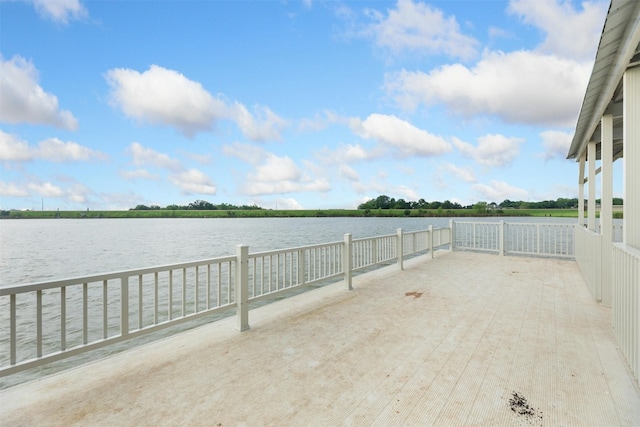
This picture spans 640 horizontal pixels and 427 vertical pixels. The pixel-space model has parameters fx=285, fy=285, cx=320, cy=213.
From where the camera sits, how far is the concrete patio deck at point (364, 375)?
1.74 metres

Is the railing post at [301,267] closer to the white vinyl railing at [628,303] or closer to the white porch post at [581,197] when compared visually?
the white vinyl railing at [628,303]

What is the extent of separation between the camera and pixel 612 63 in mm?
2617

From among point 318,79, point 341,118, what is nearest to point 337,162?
point 341,118

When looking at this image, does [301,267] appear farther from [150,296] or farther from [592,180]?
[150,296]

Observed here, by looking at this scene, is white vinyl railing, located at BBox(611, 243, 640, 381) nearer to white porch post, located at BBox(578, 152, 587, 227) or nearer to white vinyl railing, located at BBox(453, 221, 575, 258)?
white porch post, located at BBox(578, 152, 587, 227)

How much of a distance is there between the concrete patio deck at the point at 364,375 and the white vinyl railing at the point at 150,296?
293 mm

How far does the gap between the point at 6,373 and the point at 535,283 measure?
6.77m

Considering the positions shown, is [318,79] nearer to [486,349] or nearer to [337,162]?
[486,349]

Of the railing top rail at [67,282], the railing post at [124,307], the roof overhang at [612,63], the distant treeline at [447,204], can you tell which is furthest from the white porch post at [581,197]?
the railing post at [124,307]

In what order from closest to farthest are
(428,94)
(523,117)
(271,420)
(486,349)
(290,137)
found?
(271,420)
(486,349)
(523,117)
(428,94)
(290,137)

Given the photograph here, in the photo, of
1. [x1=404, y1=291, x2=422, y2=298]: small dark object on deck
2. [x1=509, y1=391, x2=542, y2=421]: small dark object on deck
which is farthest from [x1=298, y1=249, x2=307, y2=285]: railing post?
[x1=509, y1=391, x2=542, y2=421]: small dark object on deck

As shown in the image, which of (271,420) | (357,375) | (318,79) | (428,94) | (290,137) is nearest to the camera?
(271,420)

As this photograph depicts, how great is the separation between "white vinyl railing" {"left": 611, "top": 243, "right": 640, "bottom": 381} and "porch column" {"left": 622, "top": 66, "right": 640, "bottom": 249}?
0.24 m

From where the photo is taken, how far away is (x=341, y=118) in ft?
64.9
